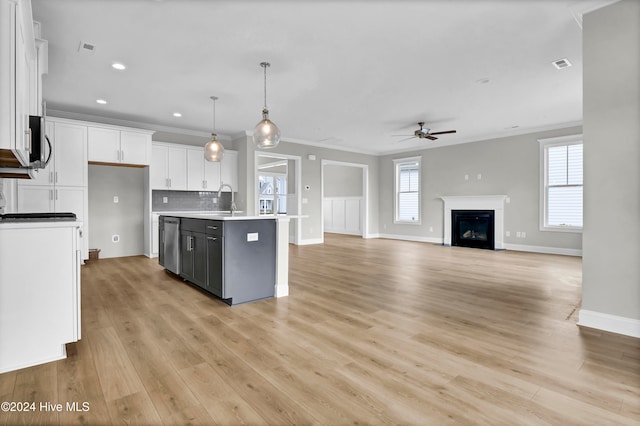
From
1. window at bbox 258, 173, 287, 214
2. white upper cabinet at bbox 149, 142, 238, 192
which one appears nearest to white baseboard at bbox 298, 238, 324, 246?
window at bbox 258, 173, 287, 214

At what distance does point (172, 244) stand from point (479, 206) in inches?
272

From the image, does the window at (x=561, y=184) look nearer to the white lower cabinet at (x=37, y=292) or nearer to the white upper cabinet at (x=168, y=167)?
the white upper cabinet at (x=168, y=167)

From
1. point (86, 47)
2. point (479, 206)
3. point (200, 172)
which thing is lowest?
point (479, 206)

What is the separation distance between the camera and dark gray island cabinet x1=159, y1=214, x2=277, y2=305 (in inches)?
127

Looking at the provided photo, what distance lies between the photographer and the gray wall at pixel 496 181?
7.08 meters

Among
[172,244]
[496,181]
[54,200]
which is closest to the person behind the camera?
[172,244]

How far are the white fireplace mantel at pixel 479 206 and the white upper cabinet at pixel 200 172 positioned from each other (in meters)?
5.80

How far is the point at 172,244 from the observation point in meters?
4.49

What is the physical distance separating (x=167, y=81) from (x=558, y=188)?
7.61 m

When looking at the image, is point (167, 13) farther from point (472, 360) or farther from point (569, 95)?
point (569, 95)

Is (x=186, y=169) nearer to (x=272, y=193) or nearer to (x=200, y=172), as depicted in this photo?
(x=200, y=172)

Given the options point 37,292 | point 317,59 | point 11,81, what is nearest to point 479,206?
point 317,59

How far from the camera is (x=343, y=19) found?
2932 millimetres

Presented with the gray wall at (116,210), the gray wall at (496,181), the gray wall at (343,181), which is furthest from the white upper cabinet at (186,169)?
the gray wall at (496,181)
